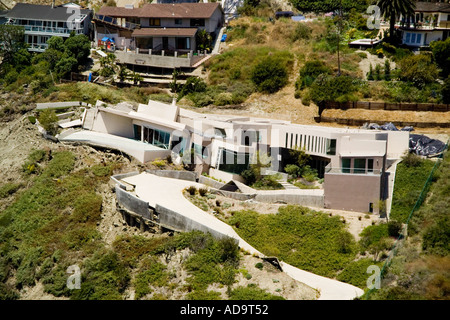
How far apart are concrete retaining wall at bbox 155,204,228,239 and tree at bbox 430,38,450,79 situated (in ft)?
92.7

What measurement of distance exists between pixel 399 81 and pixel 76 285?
1237 inches

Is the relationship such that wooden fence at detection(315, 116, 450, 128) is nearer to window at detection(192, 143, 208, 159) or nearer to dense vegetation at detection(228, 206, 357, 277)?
window at detection(192, 143, 208, 159)

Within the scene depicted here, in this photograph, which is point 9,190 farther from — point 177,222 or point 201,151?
point 177,222

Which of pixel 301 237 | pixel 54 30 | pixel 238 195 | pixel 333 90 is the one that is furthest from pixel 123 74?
pixel 301 237

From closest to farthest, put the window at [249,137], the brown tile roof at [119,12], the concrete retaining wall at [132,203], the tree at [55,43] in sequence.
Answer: the concrete retaining wall at [132,203] < the window at [249,137] < the tree at [55,43] < the brown tile roof at [119,12]

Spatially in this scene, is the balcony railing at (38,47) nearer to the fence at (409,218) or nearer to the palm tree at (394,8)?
the palm tree at (394,8)

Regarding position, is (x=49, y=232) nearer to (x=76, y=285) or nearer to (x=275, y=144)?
(x=76, y=285)

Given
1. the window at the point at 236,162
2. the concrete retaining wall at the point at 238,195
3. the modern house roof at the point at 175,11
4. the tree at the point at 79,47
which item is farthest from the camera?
the modern house roof at the point at 175,11

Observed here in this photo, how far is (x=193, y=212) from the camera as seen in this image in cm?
3544

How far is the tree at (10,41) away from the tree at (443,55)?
39638 mm

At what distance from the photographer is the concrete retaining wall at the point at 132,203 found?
3558cm

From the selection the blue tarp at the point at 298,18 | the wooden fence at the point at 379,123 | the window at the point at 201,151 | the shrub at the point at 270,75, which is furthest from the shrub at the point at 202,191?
the blue tarp at the point at 298,18

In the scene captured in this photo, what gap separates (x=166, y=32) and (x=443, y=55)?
26044 mm

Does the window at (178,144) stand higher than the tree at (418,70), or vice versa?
the tree at (418,70)
